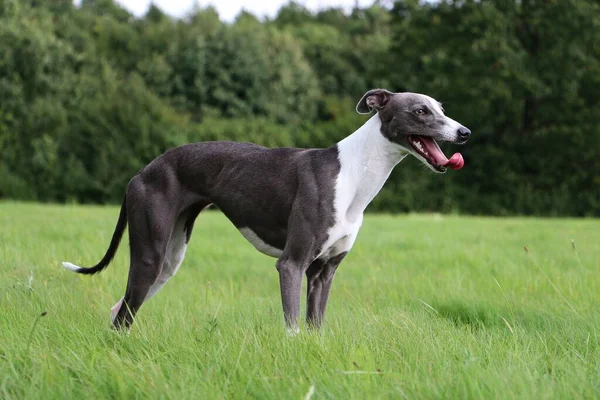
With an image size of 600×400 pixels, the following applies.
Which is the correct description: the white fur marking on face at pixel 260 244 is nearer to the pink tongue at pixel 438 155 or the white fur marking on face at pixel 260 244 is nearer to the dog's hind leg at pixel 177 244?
the dog's hind leg at pixel 177 244

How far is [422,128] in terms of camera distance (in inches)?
172

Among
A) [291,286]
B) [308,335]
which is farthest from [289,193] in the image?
[308,335]

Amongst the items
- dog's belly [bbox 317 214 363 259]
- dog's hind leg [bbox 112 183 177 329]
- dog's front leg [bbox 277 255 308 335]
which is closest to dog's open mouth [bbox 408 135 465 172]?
dog's belly [bbox 317 214 363 259]

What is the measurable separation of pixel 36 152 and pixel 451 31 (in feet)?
45.9

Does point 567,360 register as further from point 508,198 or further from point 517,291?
point 508,198

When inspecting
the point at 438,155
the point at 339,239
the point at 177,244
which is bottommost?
the point at 177,244

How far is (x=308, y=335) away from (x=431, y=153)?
1.34 metres

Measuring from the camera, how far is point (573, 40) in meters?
23.2

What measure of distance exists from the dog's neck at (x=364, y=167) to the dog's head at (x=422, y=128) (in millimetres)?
65

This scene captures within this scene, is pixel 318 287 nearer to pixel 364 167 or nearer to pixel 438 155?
pixel 364 167

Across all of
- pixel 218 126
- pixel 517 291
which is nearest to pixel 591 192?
pixel 218 126

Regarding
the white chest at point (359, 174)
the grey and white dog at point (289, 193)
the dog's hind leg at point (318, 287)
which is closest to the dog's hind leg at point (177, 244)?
the grey and white dog at point (289, 193)

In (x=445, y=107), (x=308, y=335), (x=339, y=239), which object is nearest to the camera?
(x=308, y=335)

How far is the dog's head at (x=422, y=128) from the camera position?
4324 mm
